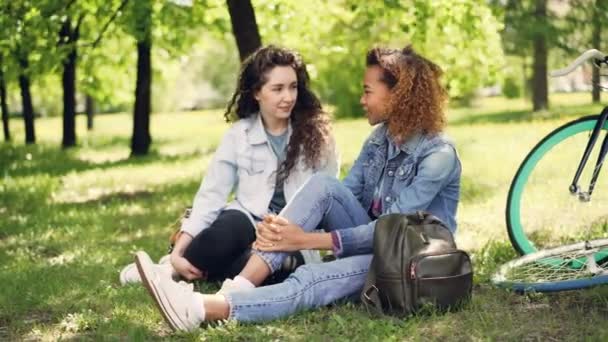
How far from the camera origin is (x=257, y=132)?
5223mm

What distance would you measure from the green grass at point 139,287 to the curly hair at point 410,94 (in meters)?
0.94

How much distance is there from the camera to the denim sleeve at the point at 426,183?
4402 millimetres

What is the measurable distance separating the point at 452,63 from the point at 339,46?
40.1 ft

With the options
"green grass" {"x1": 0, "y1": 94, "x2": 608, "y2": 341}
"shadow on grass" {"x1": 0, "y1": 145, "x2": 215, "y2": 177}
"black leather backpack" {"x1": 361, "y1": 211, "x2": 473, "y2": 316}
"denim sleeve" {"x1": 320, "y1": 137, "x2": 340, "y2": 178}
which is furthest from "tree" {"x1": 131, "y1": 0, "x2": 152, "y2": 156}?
"black leather backpack" {"x1": 361, "y1": 211, "x2": 473, "y2": 316}

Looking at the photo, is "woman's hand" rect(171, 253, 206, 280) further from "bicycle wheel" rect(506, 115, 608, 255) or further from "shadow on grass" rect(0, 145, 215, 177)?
"shadow on grass" rect(0, 145, 215, 177)

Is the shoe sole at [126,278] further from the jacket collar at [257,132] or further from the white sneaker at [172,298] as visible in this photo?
the white sneaker at [172,298]

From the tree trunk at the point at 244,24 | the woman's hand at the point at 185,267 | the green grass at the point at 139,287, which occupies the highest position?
the tree trunk at the point at 244,24

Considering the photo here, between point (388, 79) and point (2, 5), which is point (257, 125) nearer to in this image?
point (388, 79)

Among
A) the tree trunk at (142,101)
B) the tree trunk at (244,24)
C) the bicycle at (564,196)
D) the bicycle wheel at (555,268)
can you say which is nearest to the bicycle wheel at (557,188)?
the bicycle at (564,196)

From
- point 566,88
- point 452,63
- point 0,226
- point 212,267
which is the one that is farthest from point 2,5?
point 566,88

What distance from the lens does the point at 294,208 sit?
443cm

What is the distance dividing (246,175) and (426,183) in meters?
1.24

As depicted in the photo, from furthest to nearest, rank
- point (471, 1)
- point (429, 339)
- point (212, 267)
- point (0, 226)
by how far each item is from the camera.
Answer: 1. point (471, 1)
2. point (0, 226)
3. point (212, 267)
4. point (429, 339)

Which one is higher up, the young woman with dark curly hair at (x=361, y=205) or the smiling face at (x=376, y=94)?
→ the smiling face at (x=376, y=94)
